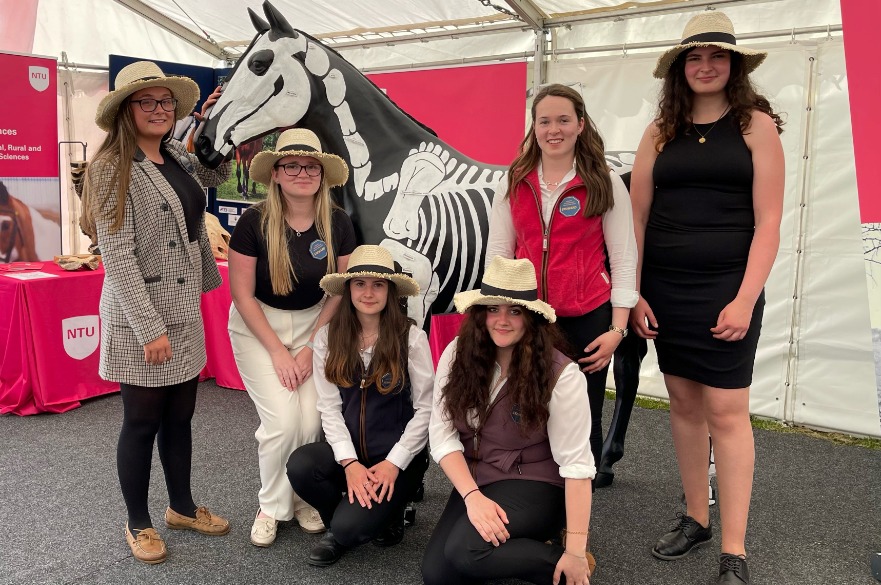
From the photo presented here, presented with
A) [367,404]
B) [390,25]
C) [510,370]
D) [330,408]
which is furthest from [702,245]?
[390,25]

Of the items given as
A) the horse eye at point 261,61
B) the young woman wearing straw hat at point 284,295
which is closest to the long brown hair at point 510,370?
the young woman wearing straw hat at point 284,295

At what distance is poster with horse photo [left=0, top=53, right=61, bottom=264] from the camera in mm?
4684

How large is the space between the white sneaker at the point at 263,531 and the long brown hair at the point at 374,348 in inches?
22.5

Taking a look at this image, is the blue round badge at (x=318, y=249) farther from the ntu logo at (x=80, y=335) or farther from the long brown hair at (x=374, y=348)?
the ntu logo at (x=80, y=335)

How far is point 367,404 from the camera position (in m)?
2.21

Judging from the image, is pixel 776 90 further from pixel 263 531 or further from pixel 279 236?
pixel 263 531

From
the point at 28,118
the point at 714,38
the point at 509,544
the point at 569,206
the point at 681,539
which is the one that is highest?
the point at 28,118

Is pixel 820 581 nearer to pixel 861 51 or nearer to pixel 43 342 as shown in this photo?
pixel 861 51

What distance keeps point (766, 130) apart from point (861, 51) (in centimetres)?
46

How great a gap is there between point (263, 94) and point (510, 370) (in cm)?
146

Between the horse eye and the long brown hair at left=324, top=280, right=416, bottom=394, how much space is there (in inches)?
37.6

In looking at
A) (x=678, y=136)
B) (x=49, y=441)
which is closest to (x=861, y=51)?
(x=678, y=136)

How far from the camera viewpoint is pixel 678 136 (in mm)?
2025

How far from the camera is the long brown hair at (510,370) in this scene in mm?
1844
